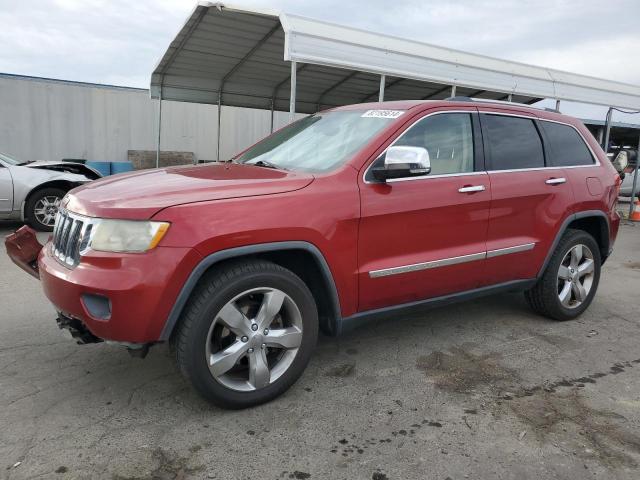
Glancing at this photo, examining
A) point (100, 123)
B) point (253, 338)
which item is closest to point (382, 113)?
point (253, 338)

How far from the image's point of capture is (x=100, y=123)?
49.3ft

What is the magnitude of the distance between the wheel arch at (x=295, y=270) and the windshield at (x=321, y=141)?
1.90 feet

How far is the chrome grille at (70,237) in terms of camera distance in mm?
2545

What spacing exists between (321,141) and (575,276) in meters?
2.55

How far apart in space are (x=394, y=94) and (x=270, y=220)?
11.1m

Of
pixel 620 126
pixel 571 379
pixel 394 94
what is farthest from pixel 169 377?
pixel 620 126

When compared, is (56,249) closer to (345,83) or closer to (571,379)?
(571,379)

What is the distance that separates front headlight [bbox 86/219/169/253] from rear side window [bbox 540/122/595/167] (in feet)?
10.4

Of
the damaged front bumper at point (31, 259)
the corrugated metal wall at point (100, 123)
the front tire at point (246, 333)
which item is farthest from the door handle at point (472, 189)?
the corrugated metal wall at point (100, 123)

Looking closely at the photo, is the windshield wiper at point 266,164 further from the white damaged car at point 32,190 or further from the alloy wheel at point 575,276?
the white damaged car at point 32,190

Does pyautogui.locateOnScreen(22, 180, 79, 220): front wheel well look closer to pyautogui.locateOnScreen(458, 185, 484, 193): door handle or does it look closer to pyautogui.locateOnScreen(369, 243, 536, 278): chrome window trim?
pyautogui.locateOnScreen(369, 243, 536, 278): chrome window trim

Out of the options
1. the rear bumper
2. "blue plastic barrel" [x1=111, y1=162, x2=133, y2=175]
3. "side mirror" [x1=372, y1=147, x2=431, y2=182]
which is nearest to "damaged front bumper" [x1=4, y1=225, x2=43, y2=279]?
the rear bumper

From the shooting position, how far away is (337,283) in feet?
9.57

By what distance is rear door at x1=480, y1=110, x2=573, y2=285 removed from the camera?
12.0 feet
